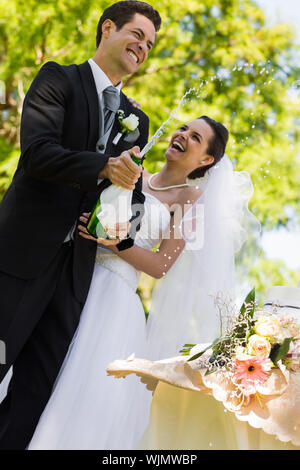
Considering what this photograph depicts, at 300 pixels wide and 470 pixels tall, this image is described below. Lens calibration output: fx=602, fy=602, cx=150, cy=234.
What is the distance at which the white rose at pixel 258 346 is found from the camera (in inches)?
80.7

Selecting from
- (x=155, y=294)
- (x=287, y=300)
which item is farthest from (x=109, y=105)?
(x=155, y=294)

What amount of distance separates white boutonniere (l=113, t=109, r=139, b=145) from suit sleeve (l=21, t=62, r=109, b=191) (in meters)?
0.26

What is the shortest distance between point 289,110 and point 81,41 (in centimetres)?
290

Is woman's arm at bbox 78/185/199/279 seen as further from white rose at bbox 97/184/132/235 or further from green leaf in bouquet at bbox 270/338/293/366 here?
green leaf in bouquet at bbox 270/338/293/366

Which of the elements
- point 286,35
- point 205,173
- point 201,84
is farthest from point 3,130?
point 205,173

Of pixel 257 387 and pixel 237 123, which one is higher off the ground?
pixel 257 387

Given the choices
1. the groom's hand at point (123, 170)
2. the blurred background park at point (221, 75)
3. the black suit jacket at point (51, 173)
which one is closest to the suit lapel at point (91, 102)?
the black suit jacket at point (51, 173)

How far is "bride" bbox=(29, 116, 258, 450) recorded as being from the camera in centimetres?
261

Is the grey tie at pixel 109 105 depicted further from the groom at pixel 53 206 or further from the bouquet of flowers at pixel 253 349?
the bouquet of flowers at pixel 253 349

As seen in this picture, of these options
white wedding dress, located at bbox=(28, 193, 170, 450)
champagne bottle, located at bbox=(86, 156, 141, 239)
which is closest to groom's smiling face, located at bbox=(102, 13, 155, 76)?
champagne bottle, located at bbox=(86, 156, 141, 239)

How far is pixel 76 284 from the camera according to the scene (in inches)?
105

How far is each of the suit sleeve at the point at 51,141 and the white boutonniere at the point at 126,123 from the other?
0.26m

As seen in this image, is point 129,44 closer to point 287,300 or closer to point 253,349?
point 287,300

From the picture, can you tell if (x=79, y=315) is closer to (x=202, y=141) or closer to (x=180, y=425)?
(x=180, y=425)
